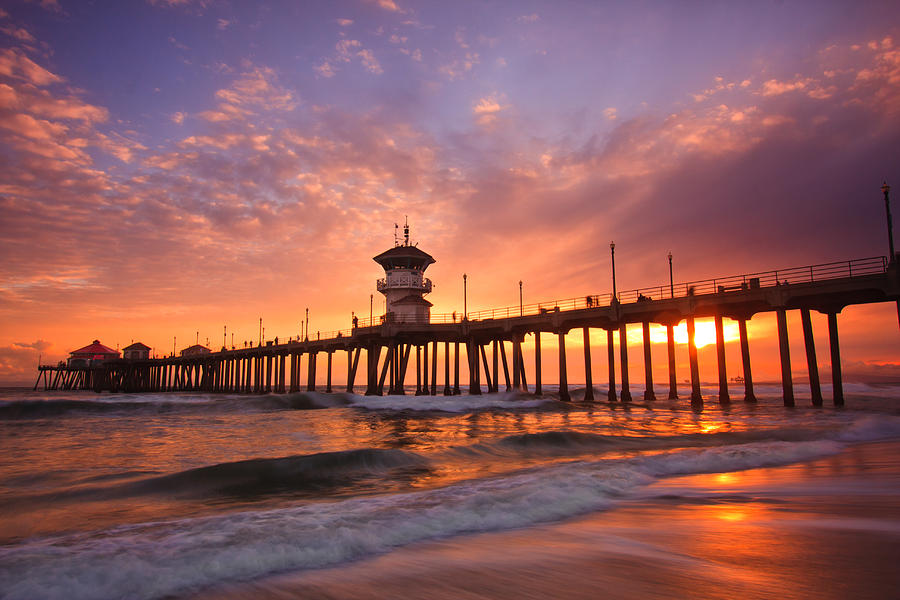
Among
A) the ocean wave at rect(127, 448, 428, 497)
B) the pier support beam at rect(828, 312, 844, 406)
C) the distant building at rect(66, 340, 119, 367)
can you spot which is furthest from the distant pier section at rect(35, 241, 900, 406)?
the distant building at rect(66, 340, 119, 367)

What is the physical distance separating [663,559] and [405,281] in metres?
48.1

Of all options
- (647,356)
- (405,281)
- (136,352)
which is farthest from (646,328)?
(136,352)

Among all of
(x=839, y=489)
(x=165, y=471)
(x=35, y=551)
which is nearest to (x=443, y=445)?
(x=165, y=471)

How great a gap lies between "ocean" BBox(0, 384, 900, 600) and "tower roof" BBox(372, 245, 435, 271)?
39959 mm

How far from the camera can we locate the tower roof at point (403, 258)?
51688 mm

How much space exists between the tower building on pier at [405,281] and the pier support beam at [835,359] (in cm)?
3300

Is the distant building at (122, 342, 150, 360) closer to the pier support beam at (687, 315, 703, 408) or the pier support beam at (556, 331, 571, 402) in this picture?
the pier support beam at (556, 331, 571, 402)

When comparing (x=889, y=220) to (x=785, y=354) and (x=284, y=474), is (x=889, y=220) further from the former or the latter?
(x=284, y=474)

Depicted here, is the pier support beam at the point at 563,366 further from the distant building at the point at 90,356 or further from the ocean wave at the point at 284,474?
the distant building at the point at 90,356

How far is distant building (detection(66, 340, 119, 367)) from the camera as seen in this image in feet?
320

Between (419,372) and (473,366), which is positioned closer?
(473,366)

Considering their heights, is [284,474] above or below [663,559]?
below

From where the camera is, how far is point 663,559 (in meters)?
4.02

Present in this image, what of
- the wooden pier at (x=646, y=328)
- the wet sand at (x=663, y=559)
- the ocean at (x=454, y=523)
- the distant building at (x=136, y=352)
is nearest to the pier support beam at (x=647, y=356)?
the wooden pier at (x=646, y=328)
